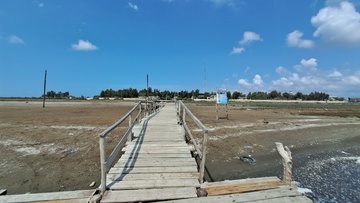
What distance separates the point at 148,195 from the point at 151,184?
34cm

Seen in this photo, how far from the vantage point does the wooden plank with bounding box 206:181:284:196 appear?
3620 millimetres

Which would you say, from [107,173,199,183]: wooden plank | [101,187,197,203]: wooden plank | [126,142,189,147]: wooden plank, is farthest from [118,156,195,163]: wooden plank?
[101,187,197,203]: wooden plank

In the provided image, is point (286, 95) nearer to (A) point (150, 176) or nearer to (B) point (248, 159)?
(B) point (248, 159)

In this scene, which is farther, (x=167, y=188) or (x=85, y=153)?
(x=85, y=153)

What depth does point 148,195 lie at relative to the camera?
135 inches

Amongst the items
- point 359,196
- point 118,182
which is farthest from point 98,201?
point 359,196

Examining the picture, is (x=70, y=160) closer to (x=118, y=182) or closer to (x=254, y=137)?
(x=118, y=182)

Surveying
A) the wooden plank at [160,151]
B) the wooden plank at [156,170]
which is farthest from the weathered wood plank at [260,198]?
the wooden plank at [160,151]

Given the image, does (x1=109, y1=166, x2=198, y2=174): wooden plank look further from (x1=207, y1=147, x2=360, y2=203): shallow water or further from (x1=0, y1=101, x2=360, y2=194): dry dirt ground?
(x1=207, y1=147, x2=360, y2=203): shallow water

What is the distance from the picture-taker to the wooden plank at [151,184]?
12.1 ft

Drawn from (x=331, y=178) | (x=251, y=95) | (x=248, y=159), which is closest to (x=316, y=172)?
(x=331, y=178)

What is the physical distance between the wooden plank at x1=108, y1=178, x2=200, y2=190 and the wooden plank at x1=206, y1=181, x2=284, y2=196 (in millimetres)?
328

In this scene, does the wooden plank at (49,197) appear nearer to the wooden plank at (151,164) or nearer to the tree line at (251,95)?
the wooden plank at (151,164)

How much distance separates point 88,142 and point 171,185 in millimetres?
7490
